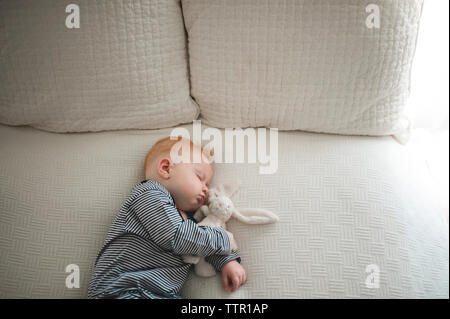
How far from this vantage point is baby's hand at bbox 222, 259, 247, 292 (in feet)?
2.98

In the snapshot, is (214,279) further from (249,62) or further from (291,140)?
(249,62)

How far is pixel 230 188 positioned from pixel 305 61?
16.8 inches

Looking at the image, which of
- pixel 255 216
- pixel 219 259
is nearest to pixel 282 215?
pixel 255 216

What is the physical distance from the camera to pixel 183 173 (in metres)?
1.00

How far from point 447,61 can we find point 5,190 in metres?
1.54

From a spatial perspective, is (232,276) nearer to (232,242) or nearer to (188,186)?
(232,242)

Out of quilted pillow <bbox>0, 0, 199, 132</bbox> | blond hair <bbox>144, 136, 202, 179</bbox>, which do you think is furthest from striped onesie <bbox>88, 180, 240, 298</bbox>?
quilted pillow <bbox>0, 0, 199, 132</bbox>

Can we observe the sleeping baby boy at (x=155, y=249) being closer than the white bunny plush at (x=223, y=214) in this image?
Yes

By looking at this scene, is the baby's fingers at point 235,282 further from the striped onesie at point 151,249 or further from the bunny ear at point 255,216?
the bunny ear at point 255,216

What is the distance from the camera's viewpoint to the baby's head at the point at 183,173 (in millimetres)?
998

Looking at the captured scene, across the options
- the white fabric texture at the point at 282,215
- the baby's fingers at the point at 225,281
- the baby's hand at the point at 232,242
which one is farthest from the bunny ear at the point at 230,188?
the baby's fingers at the point at 225,281

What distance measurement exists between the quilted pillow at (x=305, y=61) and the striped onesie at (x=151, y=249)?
402 millimetres

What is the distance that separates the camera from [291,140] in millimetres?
1157

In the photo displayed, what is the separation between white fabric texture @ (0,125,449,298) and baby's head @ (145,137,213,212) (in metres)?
0.08
